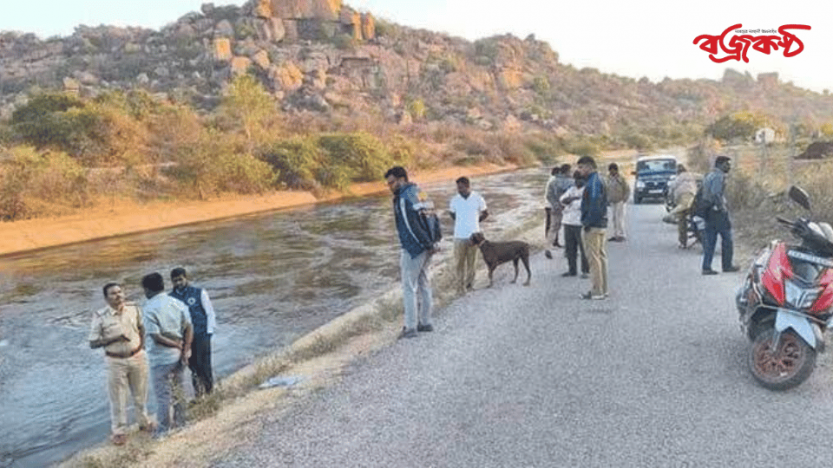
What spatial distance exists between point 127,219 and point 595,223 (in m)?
28.2

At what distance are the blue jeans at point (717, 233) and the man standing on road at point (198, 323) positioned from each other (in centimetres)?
745

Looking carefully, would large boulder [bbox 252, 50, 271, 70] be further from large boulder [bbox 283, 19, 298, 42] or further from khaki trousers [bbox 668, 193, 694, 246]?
khaki trousers [bbox 668, 193, 694, 246]

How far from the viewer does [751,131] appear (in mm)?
72062

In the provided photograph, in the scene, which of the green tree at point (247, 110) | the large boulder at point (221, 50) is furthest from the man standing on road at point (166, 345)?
the large boulder at point (221, 50)

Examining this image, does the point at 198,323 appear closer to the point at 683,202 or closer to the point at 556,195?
the point at 556,195

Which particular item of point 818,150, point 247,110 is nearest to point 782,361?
point 818,150

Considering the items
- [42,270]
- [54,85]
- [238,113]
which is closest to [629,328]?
[42,270]

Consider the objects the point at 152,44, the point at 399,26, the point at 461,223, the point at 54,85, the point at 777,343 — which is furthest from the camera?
the point at 399,26

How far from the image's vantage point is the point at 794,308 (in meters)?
6.27

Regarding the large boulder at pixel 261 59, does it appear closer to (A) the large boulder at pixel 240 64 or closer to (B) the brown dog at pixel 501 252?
(A) the large boulder at pixel 240 64

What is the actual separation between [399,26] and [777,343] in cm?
16956

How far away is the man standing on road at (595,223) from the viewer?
32.4 ft

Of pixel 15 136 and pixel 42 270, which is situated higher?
pixel 15 136

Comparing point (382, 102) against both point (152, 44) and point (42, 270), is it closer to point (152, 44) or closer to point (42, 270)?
point (152, 44)
